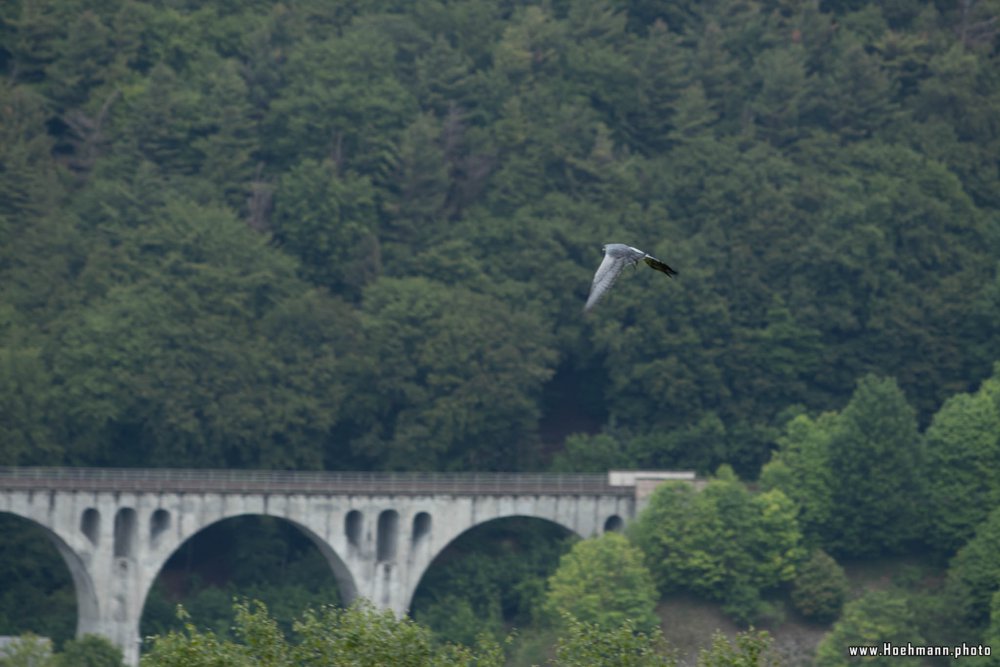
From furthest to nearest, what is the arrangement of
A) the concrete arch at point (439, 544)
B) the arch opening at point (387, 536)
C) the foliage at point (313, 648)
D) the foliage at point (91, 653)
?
the concrete arch at point (439, 544) < the arch opening at point (387, 536) < the foliage at point (91, 653) < the foliage at point (313, 648)

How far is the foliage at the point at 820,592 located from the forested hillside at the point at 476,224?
10.7 meters

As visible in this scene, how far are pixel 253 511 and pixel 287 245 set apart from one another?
1689 centimetres

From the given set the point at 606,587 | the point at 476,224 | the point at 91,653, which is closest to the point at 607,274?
the point at 91,653

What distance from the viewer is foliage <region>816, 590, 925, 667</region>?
317 feet

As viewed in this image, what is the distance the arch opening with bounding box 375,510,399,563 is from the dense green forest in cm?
254

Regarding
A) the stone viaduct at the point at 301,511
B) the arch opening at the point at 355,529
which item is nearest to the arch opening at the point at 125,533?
the stone viaduct at the point at 301,511

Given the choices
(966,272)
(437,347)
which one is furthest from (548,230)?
(966,272)

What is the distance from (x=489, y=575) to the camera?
107 metres

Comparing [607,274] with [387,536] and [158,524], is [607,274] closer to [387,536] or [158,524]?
[158,524]

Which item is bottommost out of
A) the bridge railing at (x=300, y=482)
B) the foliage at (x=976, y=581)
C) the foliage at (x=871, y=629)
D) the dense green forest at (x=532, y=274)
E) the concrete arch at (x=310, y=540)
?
the foliage at (x=871, y=629)

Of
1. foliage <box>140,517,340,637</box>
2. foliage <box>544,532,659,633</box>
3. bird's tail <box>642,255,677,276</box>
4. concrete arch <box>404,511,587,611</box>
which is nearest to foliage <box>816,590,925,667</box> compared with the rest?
foliage <box>544,532,659,633</box>

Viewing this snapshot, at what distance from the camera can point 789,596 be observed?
103062 mm

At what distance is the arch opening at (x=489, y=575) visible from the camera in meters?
104

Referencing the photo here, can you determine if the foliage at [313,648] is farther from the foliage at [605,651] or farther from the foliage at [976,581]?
the foliage at [976,581]
